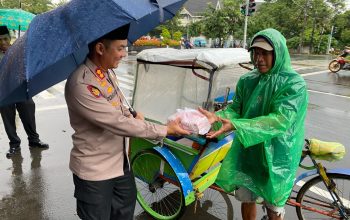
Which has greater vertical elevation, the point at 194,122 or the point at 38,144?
the point at 194,122

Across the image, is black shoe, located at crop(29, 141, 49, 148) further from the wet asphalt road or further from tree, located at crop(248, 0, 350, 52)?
tree, located at crop(248, 0, 350, 52)

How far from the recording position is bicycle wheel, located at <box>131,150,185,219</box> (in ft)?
9.49

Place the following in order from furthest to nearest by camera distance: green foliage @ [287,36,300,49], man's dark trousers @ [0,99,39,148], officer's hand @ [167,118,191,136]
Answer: green foliage @ [287,36,300,49], man's dark trousers @ [0,99,39,148], officer's hand @ [167,118,191,136]

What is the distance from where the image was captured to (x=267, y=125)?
6.11 feet

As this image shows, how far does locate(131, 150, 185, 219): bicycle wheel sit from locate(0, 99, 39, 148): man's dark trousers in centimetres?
221

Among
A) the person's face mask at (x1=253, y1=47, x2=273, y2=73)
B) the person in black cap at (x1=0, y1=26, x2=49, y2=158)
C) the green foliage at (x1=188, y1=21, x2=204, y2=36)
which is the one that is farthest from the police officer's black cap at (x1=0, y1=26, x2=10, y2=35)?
the green foliage at (x1=188, y1=21, x2=204, y2=36)

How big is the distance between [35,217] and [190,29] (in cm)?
3912

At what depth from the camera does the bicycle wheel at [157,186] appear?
2.89m

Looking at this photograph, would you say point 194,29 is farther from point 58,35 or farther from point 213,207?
point 58,35

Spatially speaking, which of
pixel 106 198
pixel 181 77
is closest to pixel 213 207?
pixel 181 77

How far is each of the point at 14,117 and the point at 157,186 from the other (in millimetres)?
2686

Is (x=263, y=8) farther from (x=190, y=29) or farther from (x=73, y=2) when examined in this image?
(x=73, y=2)

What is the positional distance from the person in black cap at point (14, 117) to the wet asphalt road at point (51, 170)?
5.0 inches

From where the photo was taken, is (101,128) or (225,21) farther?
(225,21)
